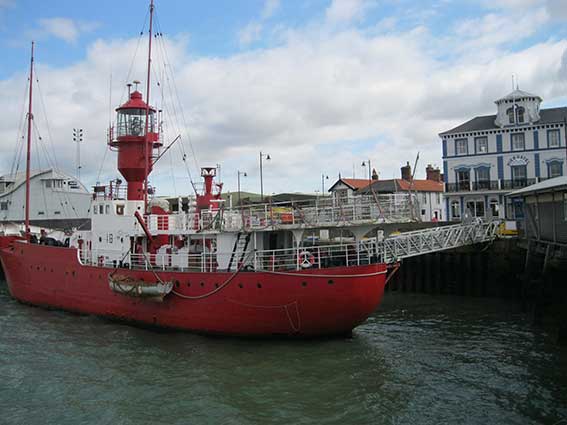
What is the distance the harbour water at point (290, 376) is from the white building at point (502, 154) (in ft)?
71.0

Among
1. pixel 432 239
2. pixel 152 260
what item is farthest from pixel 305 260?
pixel 152 260

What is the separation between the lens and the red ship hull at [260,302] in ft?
55.6

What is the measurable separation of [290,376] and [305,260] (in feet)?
13.6

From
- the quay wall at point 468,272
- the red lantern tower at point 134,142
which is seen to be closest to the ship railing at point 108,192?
the red lantern tower at point 134,142

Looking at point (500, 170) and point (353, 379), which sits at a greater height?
point (500, 170)

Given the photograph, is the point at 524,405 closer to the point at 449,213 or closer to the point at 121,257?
the point at 121,257

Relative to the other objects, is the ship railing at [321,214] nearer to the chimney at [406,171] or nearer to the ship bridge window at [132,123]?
the ship bridge window at [132,123]

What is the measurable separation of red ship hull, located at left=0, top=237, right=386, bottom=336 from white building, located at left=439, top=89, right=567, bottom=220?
1005 inches

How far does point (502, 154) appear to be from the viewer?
133 feet

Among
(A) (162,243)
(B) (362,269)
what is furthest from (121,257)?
(B) (362,269)

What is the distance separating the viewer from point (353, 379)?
1438 centimetres

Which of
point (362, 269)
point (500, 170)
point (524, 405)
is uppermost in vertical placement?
point (500, 170)

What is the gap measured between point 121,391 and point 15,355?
5.81 m

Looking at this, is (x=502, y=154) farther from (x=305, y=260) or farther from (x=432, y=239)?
(x=305, y=260)
